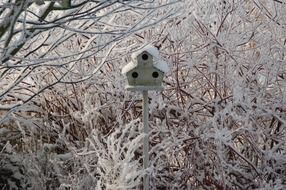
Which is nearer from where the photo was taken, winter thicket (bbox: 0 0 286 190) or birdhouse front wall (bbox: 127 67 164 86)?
birdhouse front wall (bbox: 127 67 164 86)

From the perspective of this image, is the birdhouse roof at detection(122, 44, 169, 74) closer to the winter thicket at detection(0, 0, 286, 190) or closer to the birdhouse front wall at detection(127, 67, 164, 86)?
the birdhouse front wall at detection(127, 67, 164, 86)

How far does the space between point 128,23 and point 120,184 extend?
2068mm

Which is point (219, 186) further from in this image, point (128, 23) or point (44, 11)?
point (44, 11)

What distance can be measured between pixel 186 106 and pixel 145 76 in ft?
2.65

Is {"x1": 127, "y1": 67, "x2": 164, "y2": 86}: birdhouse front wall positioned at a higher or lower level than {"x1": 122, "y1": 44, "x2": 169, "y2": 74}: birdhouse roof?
lower

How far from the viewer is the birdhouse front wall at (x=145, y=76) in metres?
4.27

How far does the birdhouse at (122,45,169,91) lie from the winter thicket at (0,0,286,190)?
0.77 ft

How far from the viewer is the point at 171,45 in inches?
207

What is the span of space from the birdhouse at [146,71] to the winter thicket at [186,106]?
24 centimetres

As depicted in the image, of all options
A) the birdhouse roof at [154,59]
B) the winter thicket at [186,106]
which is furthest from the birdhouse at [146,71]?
the winter thicket at [186,106]

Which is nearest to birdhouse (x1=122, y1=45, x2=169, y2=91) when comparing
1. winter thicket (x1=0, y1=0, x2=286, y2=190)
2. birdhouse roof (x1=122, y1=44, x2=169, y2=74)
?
birdhouse roof (x1=122, y1=44, x2=169, y2=74)

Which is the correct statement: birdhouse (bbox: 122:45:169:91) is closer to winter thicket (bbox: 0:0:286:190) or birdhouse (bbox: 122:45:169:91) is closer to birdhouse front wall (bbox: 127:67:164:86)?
birdhouse front wall (bbox: 127:67:164:86)

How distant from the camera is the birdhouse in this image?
168 inches

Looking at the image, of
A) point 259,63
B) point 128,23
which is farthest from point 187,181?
point 128,23
